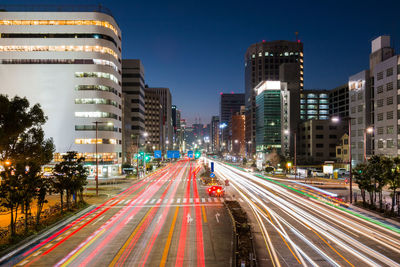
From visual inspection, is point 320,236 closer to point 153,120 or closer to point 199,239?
point 199,239

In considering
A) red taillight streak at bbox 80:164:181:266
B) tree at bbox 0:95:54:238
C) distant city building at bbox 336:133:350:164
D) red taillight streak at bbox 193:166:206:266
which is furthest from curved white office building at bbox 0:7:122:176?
distant city building at bbox 336:133:350:164

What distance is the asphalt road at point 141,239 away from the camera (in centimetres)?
1611

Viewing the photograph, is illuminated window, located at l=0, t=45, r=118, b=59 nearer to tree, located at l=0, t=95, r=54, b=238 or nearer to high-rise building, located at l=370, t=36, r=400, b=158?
tree, located at l=0, t=95, r=54, b=238

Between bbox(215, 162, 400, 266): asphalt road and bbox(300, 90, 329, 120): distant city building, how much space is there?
130 m

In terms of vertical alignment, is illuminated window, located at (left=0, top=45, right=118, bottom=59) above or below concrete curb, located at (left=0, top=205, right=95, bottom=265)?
above

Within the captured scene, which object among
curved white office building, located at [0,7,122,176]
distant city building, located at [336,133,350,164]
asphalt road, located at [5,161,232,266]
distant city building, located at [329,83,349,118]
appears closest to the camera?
asphalt road, located at [5,161,232,266]

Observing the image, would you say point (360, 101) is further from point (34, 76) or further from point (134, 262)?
point (34, 76)

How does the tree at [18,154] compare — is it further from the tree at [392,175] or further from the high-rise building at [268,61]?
the high-rise building at [268,61]

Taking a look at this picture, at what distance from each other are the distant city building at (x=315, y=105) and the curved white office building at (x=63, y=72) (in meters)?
116

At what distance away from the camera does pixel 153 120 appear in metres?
190

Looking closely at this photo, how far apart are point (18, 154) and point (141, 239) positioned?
554 inches

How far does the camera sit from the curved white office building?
7475 cm

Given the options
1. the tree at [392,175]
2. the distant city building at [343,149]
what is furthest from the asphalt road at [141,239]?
the distant city building at [343,149]

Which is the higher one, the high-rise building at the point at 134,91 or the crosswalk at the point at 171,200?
the high-rise building at the point at 134,91
